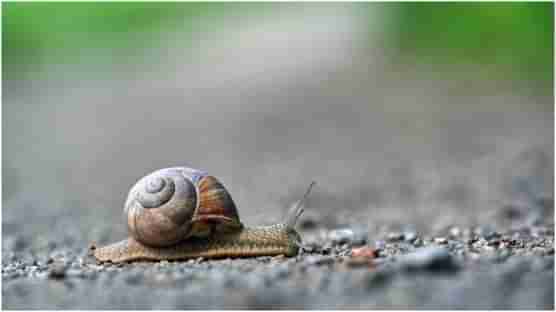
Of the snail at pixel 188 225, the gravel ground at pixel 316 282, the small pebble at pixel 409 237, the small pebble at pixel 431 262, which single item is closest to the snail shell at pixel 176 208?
the snail at pixel 188 225

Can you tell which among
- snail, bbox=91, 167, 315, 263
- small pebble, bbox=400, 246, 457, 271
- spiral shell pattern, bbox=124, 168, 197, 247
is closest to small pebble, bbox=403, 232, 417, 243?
snail, bbox=91, 167, 315, 263

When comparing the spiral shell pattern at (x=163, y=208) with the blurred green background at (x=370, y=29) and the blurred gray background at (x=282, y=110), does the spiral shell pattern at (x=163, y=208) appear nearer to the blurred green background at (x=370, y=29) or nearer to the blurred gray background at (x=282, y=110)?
the blurred gray background at (x=282, y=110)

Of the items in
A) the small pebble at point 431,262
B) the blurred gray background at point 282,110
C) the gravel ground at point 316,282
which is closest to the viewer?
the gravel ground at point 316,282

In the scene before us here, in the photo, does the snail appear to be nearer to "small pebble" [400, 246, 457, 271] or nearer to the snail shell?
the snail shell

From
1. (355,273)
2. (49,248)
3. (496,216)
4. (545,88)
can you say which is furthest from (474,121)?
(355,273)

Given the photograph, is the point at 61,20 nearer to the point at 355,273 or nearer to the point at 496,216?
the point at 496,216

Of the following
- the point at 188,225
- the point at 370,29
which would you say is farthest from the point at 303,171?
the point at 370,29
